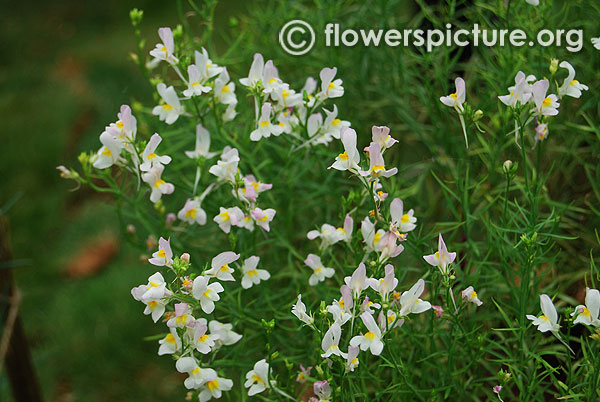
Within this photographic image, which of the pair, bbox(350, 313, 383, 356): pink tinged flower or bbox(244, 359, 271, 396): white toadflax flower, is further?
bbox(244, 359, 271, 396): white toadflax flower

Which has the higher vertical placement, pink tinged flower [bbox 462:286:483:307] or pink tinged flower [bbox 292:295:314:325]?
pink tinged flower [bbox 292:295:314:325]

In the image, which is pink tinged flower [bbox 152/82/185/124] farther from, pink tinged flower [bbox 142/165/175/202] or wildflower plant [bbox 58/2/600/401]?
pink tinged flower [bbox 142/165/175/202]

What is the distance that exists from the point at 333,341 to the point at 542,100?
0.46 m

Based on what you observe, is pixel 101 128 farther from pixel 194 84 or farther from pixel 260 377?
pixel 260 377

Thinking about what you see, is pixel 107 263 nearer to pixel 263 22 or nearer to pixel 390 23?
pixel 263 22

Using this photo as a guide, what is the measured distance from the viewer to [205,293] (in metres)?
0.89

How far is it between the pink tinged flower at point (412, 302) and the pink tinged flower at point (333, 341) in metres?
0.10

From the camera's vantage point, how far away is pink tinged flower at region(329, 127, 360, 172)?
92 cm

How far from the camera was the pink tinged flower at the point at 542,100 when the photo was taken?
0.96 meters

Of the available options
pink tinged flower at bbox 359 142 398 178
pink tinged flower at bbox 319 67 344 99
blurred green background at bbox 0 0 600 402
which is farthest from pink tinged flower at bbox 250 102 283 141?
blurred green background at bbox 0 0 600 402

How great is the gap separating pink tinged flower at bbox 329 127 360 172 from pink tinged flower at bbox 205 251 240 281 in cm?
19

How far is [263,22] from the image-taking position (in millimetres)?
1598

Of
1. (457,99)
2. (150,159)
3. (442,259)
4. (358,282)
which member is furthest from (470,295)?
(150,159)

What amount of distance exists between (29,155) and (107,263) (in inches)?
29.2
